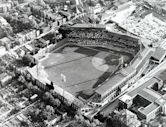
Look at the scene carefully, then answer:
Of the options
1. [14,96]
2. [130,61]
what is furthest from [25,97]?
[130,61]

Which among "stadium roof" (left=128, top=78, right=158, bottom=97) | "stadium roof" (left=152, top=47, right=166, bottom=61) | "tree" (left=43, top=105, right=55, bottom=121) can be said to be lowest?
"tree" (left=43, top=105, right=55, bottom=121)

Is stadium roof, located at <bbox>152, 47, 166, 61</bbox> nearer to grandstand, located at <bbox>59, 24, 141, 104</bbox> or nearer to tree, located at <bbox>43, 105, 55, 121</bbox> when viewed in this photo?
grandstand, located at <bbox>59, 24, 141, 104</bbox>

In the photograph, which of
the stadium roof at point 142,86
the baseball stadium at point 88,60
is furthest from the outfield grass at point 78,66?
the stadium roof at point 142,86

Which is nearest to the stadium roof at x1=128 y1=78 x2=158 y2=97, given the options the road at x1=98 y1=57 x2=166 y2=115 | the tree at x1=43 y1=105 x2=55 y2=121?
the road at x1=98 y1=57 x2=166 y2=115

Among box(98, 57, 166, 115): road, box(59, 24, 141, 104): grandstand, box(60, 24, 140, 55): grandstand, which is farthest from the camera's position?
box(60, 24, 140, 55): grandstand

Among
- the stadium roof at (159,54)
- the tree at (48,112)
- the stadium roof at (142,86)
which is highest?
the stadium roof at (159,54)

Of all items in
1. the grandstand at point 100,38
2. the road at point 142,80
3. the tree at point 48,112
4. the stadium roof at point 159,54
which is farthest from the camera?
the grandstand at point 100,38

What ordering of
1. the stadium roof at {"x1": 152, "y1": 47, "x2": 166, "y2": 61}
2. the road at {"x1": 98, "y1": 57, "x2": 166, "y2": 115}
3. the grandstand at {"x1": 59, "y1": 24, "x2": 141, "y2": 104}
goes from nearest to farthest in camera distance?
1. the road at {"x1": 98, "y1": 57, "x2": 166, "y2": 115}
2. the stadium roof at {"x1": 152, "y1": 47, "x2": 166, "y2": 61}
3. the grandstand at {"x1": 59, "y1": 24, "x2": 141, "y2": 104}

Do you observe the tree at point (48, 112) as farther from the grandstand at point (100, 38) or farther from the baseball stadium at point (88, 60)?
the grandstand at point (100, 38)

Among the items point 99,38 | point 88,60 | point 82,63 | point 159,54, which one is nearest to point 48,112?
point 82,63

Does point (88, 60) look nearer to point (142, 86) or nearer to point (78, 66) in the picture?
point (78, 66)

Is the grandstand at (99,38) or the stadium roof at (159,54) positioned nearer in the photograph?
the stadium roof at (159,54)

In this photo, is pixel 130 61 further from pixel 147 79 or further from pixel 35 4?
pixel 35 4
